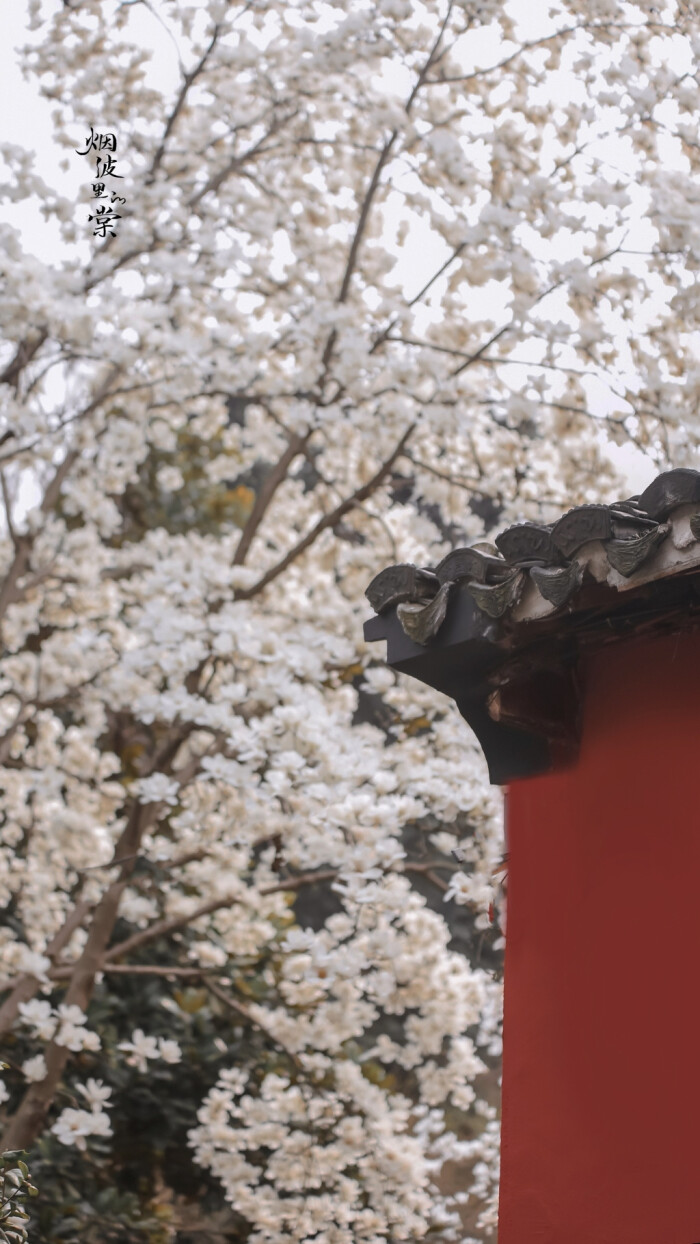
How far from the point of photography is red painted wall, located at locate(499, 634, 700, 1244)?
224 cm

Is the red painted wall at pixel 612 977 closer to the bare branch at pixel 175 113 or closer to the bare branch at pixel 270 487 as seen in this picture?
the bare branch at pixel 270 487

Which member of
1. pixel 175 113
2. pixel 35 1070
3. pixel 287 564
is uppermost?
pixel 175 113

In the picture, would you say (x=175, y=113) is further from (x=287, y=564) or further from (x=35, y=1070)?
(x=35, y=1070)

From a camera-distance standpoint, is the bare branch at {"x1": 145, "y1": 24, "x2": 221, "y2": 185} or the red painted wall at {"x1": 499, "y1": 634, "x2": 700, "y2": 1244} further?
the bare branch at {"x1": 145, "y1": 24, "x2": 221, "y2": 185}

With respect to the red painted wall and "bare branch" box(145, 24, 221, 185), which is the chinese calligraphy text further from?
the red painted wall

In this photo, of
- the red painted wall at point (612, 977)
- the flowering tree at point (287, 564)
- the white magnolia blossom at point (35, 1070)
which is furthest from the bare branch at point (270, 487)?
the red painted wall at point (612, 977)

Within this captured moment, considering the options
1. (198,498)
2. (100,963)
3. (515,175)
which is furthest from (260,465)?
(100,963)

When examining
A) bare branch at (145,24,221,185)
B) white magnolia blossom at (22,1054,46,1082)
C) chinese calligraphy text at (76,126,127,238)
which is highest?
bare branch at (145,24,221,185)

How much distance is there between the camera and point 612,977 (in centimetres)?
240

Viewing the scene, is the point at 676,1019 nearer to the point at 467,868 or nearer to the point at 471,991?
the point at 467,868

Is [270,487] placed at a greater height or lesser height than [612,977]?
greater

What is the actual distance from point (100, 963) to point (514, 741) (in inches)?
112

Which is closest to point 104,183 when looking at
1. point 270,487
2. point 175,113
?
point 175,113

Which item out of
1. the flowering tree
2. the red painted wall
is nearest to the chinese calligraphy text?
the flowering tree
